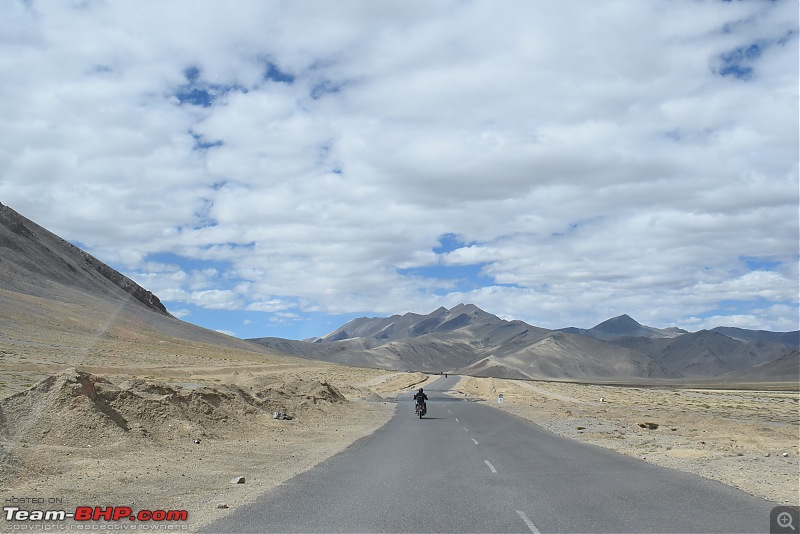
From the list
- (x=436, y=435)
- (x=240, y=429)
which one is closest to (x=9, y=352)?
(x=240, y=429)

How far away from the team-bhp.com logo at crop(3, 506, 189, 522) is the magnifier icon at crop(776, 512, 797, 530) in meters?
9.65

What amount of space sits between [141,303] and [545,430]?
188m

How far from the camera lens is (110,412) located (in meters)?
20.3

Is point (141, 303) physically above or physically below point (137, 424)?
above

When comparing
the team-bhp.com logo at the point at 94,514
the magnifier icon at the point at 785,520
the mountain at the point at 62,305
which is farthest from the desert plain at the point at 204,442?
the mountain at the point at 62,305

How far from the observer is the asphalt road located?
34.1 feet

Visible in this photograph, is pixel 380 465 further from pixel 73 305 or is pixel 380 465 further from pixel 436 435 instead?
pixel 73 305

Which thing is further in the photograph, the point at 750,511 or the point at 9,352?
the point at 9,352

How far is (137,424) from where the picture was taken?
21016mm

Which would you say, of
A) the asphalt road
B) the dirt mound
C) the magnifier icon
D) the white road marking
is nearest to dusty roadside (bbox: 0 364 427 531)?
the dirt mound

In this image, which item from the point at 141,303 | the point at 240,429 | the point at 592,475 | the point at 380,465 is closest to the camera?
the point at 592,475

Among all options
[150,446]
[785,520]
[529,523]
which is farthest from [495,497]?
[150,446]

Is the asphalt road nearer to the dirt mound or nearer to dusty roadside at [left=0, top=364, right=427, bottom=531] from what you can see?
dusty roadside at [left=0, top=364, right=427, bottom=531]

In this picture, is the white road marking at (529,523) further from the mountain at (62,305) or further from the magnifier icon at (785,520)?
the mountain at (62,305)
